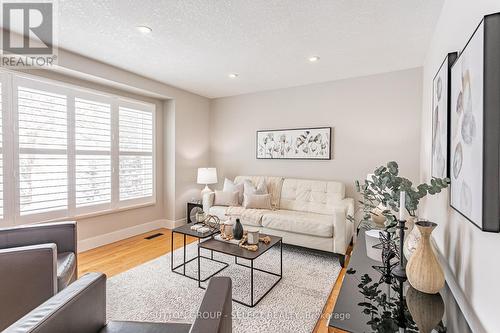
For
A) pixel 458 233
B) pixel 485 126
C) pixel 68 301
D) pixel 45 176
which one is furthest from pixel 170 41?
pixel 458 233

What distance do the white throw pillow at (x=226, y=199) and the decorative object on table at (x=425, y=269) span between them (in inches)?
119

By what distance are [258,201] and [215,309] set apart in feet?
8.83

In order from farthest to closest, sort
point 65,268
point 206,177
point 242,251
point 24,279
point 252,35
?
point 206,177 < point 252,35 < point 242,251 < point 65,268 < point 24,279

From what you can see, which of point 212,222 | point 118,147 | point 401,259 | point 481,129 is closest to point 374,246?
point 401,259

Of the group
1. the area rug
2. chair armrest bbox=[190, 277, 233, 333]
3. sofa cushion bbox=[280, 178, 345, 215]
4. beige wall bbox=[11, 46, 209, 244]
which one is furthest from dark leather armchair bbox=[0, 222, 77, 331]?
sofa cushion bbox=[280, 178, 345, 215]

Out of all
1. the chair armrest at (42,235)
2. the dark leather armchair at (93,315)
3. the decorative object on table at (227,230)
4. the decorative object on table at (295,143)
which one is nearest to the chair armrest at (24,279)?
the chair armrest at (42,235)

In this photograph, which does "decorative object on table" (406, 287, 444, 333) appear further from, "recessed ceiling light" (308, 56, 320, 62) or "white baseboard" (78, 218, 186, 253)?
"white baseboard" (78, 218, 186, 253)

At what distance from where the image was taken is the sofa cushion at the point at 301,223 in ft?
9.52

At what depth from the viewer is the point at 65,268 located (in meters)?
1.76

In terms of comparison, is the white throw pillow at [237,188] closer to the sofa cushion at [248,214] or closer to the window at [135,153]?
the sofa cushion at [248,214]

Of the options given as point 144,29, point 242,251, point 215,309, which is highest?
point 144,29

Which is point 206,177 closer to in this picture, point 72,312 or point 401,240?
point 72,312

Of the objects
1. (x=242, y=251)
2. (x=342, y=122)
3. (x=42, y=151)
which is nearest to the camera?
(x=242, y=251)

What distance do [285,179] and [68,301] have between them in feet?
10.8
